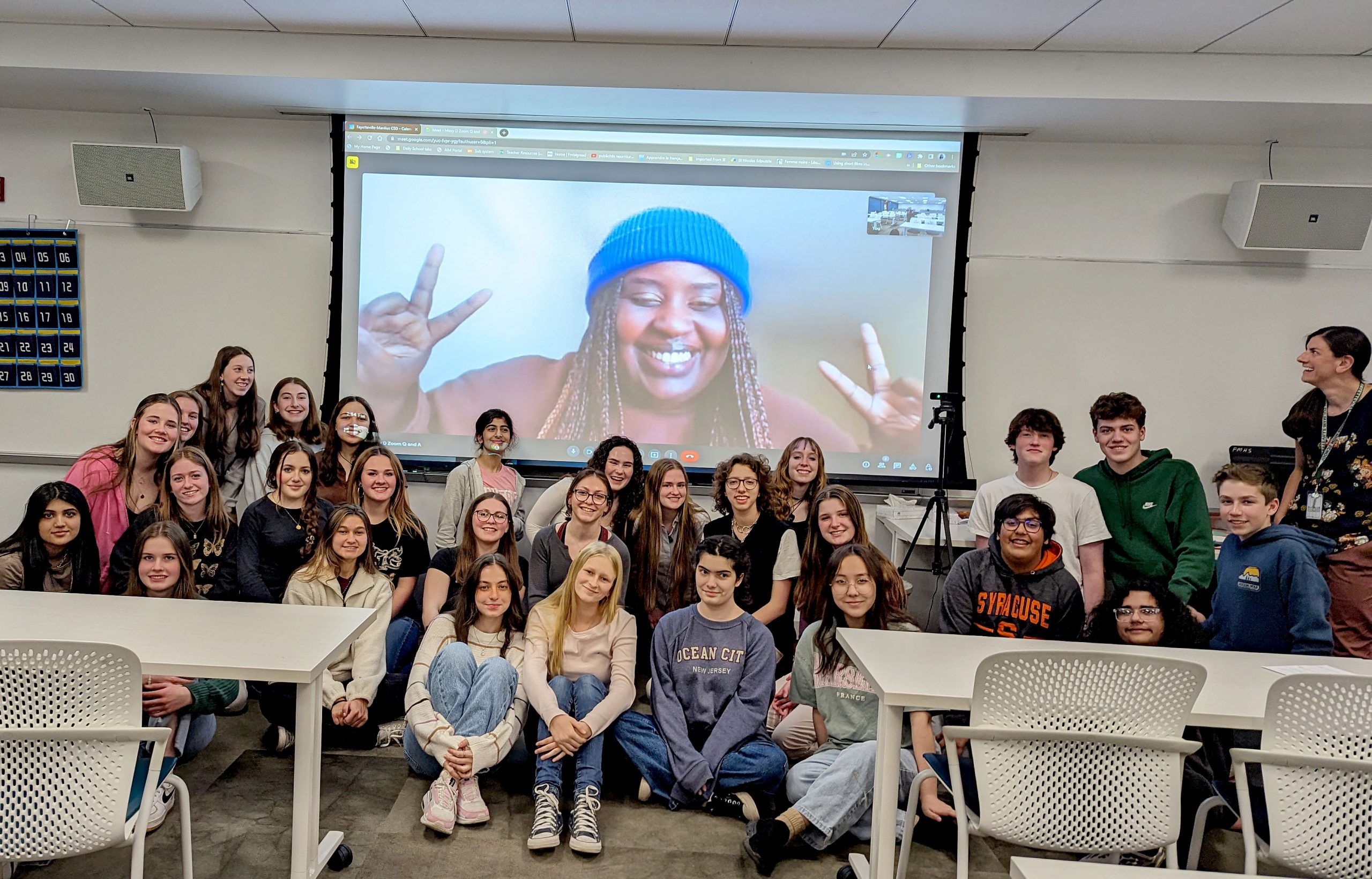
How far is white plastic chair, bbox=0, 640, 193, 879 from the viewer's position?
67.6 inches

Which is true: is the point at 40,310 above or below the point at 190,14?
below

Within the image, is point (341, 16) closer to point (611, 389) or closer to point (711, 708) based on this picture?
point (611, 389)

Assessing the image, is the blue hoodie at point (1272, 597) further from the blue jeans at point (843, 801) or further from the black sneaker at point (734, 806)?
the black sneaker at point (734, 806)

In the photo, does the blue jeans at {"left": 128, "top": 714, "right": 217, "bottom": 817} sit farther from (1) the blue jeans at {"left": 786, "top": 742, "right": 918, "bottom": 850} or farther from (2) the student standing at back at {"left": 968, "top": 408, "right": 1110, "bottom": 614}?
(2) the student standing at back at {"left": 968, "top": 408, "right": 1110, "bottom": 614}

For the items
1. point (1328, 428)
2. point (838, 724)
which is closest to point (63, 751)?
point (838, 724)

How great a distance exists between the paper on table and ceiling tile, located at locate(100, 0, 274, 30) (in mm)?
4249

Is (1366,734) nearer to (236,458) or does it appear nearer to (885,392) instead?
(885,392)

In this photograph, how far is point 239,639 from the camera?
2184 mm

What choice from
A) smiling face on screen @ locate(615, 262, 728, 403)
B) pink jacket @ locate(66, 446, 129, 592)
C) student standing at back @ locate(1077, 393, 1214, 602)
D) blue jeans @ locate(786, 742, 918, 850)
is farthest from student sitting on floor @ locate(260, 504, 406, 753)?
student standing at back @ locate(1077, 393, 1214, 602)

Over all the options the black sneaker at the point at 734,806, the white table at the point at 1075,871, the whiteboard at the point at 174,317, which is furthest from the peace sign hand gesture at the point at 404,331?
the white table at the point at 1075,871

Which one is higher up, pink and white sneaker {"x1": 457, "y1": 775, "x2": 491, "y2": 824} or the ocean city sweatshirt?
the ocean city sweatshirt

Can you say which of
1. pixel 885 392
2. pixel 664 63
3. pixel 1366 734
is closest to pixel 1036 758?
pixel 1366 734

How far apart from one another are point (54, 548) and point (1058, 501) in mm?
3391

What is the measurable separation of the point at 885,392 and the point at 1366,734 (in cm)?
290
